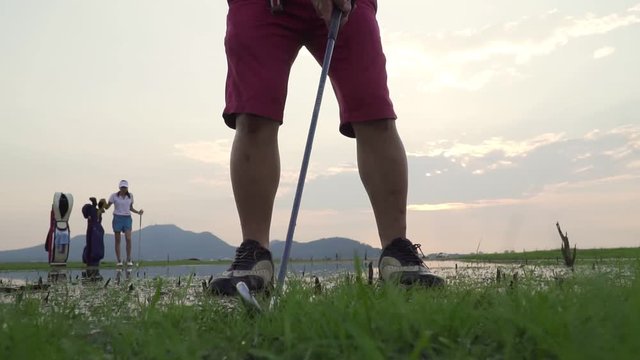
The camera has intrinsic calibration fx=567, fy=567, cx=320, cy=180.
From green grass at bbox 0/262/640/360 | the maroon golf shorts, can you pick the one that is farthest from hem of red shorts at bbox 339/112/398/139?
green grass at bbox 0/262/640/360

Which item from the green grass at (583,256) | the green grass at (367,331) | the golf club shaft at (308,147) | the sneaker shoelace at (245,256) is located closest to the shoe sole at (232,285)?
the sneaker shoelace at (245,256)

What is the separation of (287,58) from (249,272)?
150 centimetres

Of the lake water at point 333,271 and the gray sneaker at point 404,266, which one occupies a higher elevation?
the gray sneaker at point 404,266

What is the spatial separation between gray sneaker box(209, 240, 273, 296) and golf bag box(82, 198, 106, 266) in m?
11.4

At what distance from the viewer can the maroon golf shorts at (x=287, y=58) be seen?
3.76 m

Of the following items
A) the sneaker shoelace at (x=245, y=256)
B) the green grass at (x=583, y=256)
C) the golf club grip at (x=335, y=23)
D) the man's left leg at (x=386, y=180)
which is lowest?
the green grass at (x=583, y=256)

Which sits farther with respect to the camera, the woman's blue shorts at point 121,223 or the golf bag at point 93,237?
the woman's blue shorts at point 121,223

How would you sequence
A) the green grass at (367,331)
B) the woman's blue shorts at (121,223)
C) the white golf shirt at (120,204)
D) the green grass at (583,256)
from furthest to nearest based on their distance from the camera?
the white golf shirt at (120,204) < the woman's blue shorts at (121,223) < the green grass at (583,256) < the green grass at (367,331)

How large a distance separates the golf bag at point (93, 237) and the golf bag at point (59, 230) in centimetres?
142

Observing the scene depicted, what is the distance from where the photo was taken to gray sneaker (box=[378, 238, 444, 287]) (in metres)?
3.48

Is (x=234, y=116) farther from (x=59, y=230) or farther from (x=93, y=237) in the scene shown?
(x=93, y=237)

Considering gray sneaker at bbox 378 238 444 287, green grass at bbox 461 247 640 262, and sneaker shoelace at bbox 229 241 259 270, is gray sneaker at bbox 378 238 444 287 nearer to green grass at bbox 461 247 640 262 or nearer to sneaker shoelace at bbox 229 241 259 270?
sneaker shoelace at bbox 229 241 259 270

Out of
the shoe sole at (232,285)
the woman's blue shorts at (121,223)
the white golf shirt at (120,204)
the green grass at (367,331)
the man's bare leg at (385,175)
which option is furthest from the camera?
the white golf shirt at (120,204)

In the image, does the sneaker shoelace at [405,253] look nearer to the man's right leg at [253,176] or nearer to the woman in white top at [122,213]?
the man's right leg at [253,176]
